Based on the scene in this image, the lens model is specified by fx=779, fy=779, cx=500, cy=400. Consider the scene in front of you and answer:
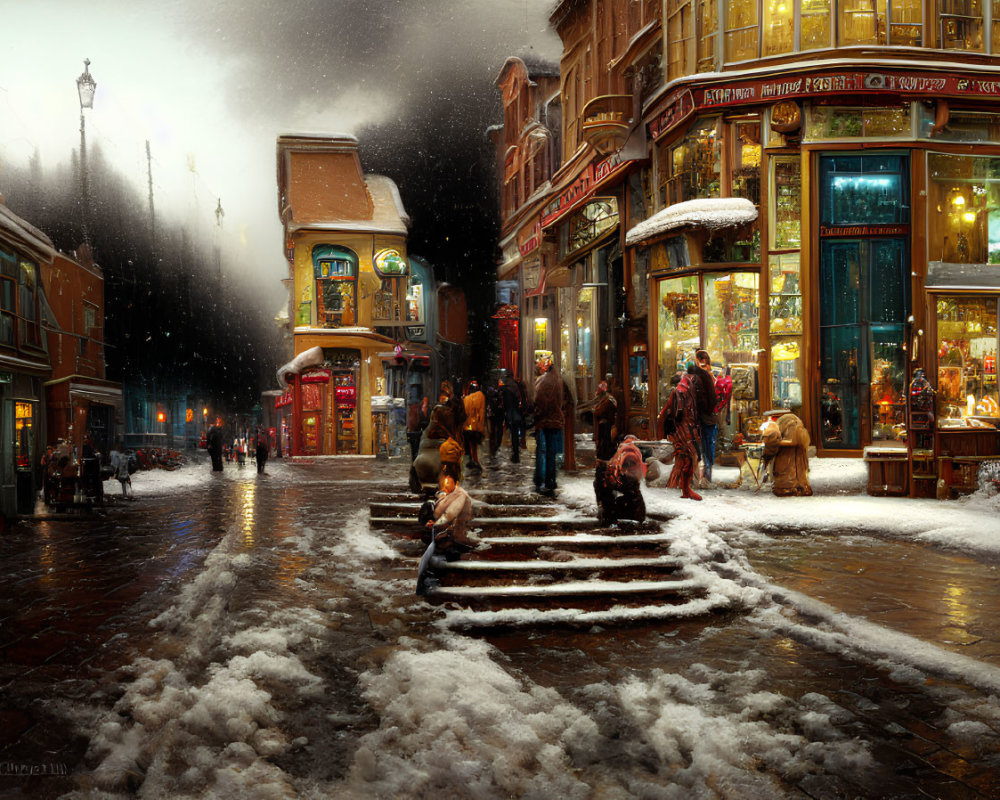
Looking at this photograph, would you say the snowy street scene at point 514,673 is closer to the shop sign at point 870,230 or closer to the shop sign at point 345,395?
the shop sign at point 870,230

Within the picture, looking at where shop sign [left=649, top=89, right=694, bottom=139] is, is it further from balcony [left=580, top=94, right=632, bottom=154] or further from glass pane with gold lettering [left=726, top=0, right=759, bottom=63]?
glass pane with gold lettering [left=726, top=0, right=759, bottom=63]

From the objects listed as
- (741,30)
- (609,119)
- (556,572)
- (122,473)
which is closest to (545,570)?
(556,572)

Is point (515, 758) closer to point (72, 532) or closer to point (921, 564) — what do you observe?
point (921, 564)

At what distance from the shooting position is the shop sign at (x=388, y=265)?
32.6 meters

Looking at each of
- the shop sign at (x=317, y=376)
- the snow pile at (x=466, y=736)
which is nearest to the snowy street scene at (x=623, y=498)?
the snow pile at (x=466, y=736)

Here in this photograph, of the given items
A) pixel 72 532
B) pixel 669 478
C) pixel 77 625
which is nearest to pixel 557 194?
pixel 669 478

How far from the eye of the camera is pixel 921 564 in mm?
7934

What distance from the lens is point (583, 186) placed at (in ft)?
68.1

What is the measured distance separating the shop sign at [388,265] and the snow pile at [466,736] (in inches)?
1119

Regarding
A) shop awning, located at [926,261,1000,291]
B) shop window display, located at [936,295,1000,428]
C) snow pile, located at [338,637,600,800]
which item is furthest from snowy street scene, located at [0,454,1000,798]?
shop awning, located at [926,261,1000,291]

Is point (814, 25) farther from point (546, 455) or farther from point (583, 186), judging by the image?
point (546, 455)

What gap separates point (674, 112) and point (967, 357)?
24.9ft

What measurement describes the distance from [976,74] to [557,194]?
11.4 m

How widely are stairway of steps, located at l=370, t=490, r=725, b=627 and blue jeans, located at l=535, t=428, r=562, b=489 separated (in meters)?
1.04
